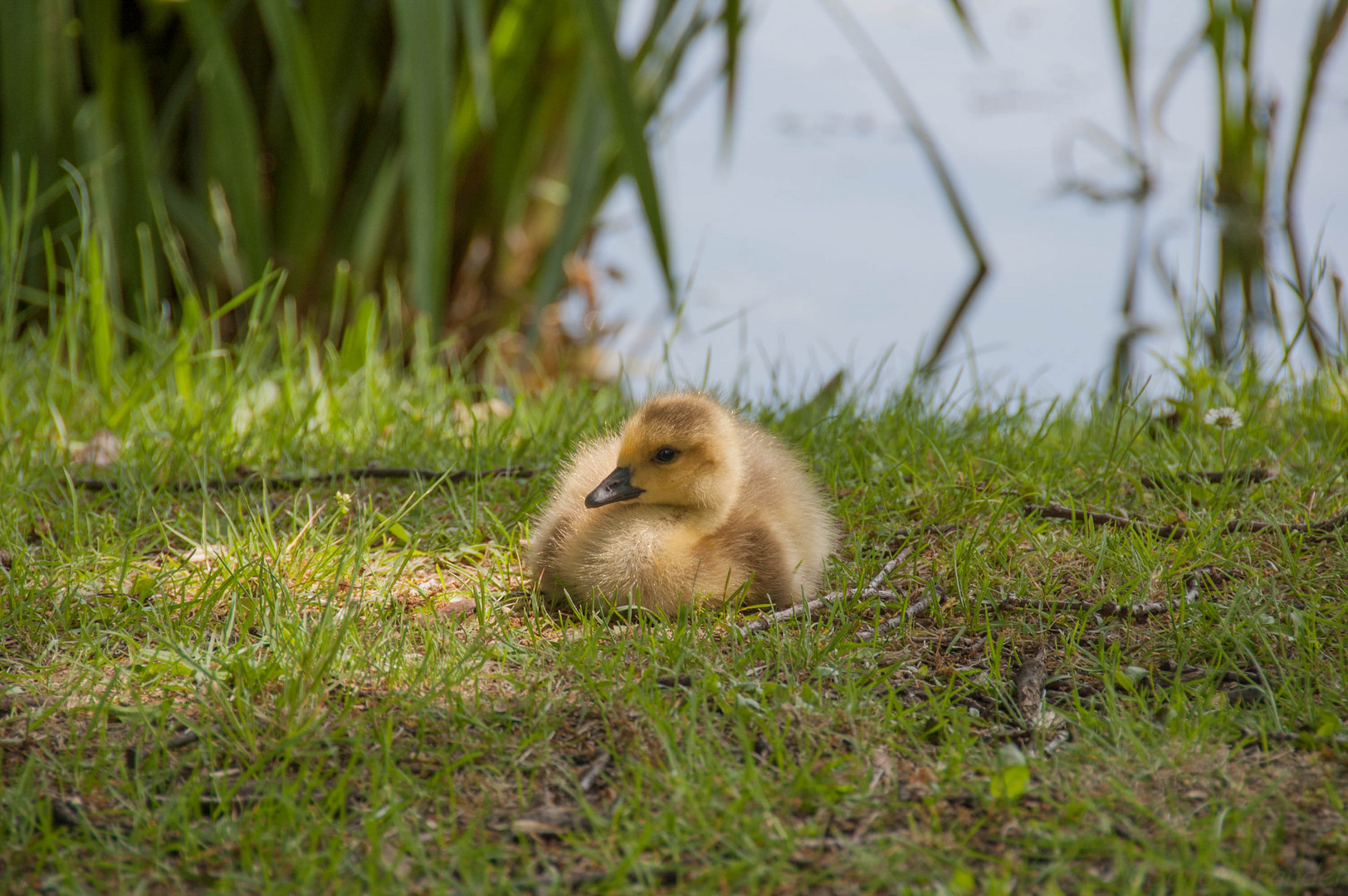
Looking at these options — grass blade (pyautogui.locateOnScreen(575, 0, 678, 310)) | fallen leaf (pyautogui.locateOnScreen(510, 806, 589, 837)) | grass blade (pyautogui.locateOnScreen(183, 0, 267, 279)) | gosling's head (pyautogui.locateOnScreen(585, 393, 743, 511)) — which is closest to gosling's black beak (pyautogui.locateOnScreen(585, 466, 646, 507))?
gosling's head (pyautogui.locateOnScreen(585, 393, 743, 511))

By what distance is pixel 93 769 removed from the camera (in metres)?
1.90

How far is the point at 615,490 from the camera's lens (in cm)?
260

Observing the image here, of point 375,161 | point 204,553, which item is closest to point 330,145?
point 375,161

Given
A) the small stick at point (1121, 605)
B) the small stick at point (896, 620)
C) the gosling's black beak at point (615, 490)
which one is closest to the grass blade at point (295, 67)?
the gosling's black beak at point (615, 490)

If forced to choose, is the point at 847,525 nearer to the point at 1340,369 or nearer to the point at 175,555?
the point at 175,555

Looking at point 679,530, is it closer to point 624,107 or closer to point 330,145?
point 624,107

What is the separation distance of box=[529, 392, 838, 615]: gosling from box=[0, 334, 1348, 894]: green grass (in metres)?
0.09

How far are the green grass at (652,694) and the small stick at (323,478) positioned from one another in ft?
0.13

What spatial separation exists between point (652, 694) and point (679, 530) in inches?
22.7

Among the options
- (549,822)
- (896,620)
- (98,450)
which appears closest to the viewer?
(549,822)

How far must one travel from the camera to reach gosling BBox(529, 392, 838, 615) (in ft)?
8.20

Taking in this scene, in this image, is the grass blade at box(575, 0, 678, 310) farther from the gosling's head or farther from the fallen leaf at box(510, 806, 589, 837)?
the fallen leaf at box(510, 806, 589, 837)

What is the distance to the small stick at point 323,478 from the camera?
3117 millimetres

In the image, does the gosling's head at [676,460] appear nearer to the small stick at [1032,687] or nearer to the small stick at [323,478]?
the small stick at [323,478]
